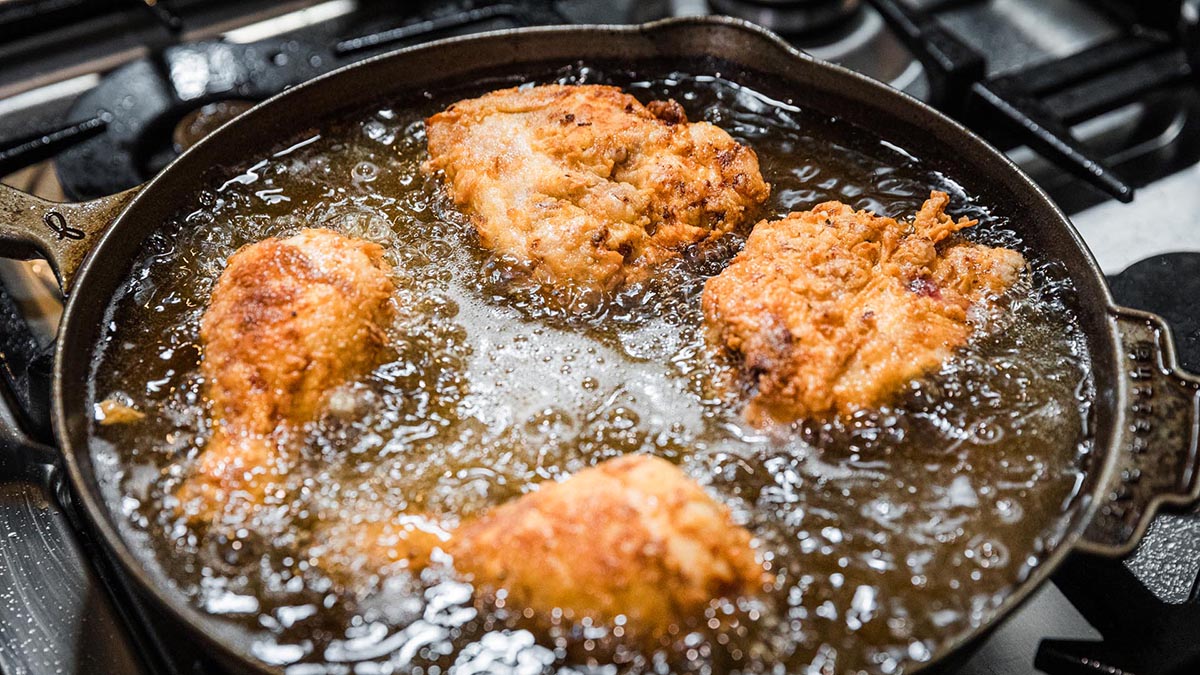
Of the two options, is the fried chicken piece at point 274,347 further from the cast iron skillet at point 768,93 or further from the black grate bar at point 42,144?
the black grate bar at point 42,144

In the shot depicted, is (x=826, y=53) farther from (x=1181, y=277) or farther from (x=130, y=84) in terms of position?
(x=130, y=84)

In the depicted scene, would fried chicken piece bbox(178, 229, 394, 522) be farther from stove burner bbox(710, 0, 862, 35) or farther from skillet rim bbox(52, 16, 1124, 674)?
stove burner bbox(710, 0, 862, 35)

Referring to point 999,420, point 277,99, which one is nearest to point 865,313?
point 999,420

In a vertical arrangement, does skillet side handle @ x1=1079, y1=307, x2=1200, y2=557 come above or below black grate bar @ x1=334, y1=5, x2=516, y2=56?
below

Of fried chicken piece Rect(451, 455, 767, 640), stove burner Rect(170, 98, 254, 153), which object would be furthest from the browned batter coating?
stove burner Rect(170, 98, 254, 153)

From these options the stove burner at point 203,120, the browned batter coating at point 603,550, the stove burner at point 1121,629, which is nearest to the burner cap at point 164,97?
the stove burner at point 203,120

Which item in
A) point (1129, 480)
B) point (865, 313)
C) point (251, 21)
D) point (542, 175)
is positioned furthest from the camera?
point (251, 21)
